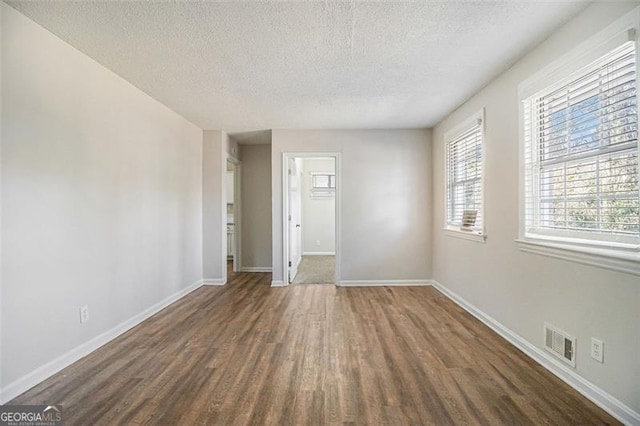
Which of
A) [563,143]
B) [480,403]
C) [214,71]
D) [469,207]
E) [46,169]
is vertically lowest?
[480,403]

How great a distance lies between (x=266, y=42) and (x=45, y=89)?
1551 millimetres

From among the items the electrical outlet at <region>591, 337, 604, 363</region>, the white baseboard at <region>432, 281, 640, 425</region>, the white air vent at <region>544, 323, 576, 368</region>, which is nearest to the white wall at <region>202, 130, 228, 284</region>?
the white baseboard at <region>432, 281, 640, 425</region>

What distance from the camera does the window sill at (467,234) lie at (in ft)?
11.0

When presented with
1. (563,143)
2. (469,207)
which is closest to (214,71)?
(563,143)

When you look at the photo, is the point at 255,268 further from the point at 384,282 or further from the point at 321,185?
the point at 321,185

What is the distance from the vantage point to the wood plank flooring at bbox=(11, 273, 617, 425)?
182 cm

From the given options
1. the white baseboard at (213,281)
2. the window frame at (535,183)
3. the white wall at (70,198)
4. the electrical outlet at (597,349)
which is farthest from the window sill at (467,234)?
the white wall at (70,198)

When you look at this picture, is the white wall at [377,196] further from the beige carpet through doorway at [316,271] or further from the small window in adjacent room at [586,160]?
the small window in adjacent room at [586,160]

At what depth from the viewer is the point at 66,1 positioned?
1.93 m

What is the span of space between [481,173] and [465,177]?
0.50m

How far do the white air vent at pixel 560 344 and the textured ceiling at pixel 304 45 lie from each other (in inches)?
82.0

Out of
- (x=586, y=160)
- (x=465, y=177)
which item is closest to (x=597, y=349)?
(x=586, y=160)

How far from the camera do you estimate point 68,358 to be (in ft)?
7.83

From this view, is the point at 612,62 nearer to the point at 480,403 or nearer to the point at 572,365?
the point at 572,365
